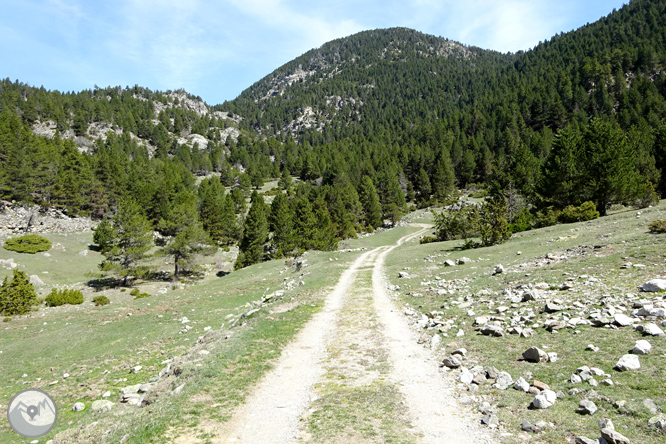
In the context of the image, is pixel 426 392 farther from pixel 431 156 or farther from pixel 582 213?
pixel 431 156

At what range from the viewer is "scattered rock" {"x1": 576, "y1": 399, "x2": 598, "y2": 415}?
17.7ft

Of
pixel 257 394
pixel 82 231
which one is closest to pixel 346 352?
pixel 257 394

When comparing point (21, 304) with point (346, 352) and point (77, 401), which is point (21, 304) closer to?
point (77, 401)

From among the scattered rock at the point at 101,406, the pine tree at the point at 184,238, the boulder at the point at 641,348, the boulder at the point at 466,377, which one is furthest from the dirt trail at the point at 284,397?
the pine tree at the point at 184,238

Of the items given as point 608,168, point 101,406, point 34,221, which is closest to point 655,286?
point 101,406

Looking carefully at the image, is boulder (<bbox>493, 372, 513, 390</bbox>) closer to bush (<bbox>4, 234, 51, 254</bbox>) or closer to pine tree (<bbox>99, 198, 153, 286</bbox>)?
pine tree (<bbox>99, 198, 153, 286</bbox>)

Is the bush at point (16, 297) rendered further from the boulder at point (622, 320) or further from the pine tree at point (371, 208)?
the pine tree at point (371, 208)

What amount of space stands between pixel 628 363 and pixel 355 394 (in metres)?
5.86

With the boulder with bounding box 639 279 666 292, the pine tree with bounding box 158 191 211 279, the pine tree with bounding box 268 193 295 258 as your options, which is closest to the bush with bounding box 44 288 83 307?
the pine tree with bounding box 158 191 211 279

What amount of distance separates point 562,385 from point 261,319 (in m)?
12.2

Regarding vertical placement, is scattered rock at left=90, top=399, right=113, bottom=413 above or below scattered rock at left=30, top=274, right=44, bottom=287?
below

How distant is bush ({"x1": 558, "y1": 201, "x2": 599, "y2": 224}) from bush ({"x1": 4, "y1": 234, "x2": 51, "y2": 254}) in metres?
81.4

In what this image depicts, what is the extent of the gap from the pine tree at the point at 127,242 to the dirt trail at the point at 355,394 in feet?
147

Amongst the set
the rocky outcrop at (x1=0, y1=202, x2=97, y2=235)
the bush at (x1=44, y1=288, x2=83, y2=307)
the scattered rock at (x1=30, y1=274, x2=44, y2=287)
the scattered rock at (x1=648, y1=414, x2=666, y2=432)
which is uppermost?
the rocky outcrop at (x1=0, y1=202, x2=97, y2=235)
